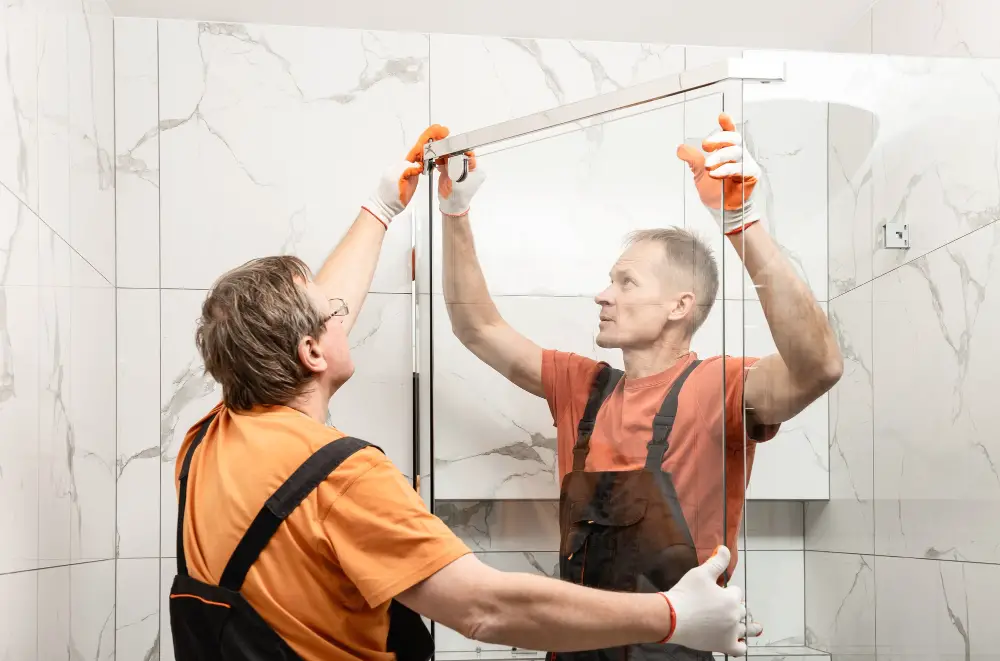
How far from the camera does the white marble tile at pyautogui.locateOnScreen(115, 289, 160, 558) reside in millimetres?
2162

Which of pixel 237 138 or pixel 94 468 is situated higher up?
pixel 237 138

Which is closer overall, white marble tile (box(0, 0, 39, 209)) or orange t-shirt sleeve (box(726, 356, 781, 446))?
white marble tile (box(0, 0, 39, 209))

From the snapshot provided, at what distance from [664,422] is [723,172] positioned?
41 centimetres

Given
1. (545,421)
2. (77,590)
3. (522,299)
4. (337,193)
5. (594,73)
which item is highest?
(594,73)

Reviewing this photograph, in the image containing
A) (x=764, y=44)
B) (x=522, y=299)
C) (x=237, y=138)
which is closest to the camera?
(x=522, y=299)

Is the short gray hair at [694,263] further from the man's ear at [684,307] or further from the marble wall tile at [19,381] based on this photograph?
the marble wall tile at [19,381]

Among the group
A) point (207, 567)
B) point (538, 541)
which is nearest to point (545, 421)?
point (538, 541)

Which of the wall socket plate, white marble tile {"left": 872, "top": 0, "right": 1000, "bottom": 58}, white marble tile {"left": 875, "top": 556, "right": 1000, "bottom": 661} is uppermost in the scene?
white marble tile {"left": 872, "top": 0, "right": 1000, "bottom": 58}

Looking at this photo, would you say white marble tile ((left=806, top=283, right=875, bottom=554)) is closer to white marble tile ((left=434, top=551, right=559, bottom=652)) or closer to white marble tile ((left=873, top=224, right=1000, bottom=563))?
white marble tile ((left=873, top=224, right=1000, bottom=563))

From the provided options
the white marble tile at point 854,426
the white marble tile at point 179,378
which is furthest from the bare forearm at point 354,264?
the white marble tile at point 854,426

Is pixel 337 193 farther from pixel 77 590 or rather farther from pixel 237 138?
pixel 77 590

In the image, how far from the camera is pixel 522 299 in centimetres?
176

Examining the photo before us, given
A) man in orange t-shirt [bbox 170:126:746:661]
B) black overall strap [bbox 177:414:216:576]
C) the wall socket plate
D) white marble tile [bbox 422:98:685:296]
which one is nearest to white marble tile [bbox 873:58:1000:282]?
the wall socket plate

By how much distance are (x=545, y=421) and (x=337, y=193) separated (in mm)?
850
